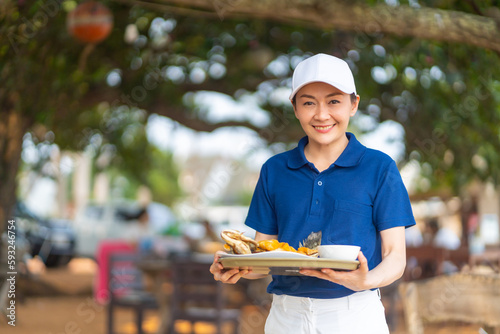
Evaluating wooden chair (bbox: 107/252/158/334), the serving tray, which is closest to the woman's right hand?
the serving tray

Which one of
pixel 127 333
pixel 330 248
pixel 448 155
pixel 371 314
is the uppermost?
pixel 448 155

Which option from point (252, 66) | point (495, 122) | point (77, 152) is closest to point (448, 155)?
point (495, 122)

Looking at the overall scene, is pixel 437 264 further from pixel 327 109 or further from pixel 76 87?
pixel 327 109

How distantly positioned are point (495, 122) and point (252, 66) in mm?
3145

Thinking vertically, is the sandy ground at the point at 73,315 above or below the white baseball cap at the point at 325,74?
below

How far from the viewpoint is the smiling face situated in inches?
77.2

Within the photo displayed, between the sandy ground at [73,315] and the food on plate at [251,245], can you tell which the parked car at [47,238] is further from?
the food on plate at [251,245]

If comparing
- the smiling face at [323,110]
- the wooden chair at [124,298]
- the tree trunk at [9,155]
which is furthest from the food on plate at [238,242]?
the wooden chair at [124,298]

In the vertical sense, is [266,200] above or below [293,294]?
above

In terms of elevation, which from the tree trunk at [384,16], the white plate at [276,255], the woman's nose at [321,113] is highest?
the tree trunk at [384,16]

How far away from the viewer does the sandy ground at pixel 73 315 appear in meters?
8.40

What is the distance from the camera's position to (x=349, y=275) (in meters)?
1.74

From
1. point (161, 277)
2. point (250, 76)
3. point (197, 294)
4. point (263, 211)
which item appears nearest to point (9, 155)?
point (161, 277)

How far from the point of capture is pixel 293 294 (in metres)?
1.92
